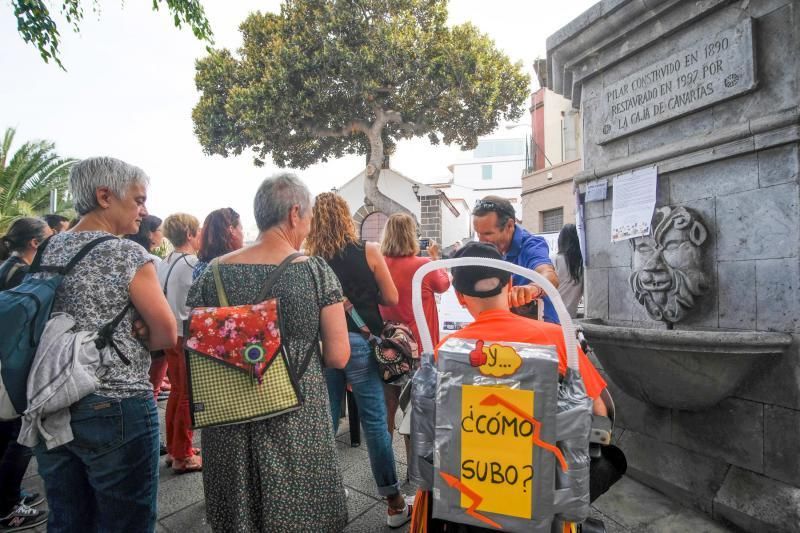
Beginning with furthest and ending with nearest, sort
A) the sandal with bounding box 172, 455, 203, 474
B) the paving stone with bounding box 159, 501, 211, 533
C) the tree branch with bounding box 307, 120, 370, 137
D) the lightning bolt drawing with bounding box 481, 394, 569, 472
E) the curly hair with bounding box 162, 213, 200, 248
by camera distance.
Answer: the tree branch with bounding box 307, 120, 370, 137 → the curly hair with bounding box 162, 213, 200, 248 → the sandal with bounding box 172, 455, 203, 474 → the paving stone with bounding box 159, 501, 211, 533 → the lightning bolt drawing with bounding box 481, 394, 569, 472

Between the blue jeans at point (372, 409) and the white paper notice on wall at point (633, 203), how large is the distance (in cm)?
206

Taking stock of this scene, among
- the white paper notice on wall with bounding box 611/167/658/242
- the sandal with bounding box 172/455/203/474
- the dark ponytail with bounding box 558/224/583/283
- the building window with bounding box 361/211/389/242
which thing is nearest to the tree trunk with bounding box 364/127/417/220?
the building window with bounding box 361/211/389/242

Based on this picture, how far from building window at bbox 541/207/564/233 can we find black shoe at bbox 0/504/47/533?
18.9m

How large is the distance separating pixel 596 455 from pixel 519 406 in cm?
A: 42

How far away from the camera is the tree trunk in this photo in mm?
21266

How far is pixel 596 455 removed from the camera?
1.56 metres

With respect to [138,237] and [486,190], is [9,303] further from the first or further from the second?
[486,190]

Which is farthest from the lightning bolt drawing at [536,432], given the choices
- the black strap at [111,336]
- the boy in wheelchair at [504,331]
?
the black strap at [111,336]

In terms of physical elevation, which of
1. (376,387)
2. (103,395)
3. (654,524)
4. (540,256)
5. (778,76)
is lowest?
(654,524)

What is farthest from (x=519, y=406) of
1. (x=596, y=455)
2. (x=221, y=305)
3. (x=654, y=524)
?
(x=654, y=524)

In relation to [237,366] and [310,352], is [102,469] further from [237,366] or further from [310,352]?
[310,352]

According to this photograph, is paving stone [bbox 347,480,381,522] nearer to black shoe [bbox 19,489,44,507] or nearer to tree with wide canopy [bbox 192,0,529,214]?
black shoe [bbox 19,489,44,507]

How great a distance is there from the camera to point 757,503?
2.46 metres

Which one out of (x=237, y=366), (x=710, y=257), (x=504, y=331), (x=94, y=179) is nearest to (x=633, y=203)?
(x=710, y=257)
